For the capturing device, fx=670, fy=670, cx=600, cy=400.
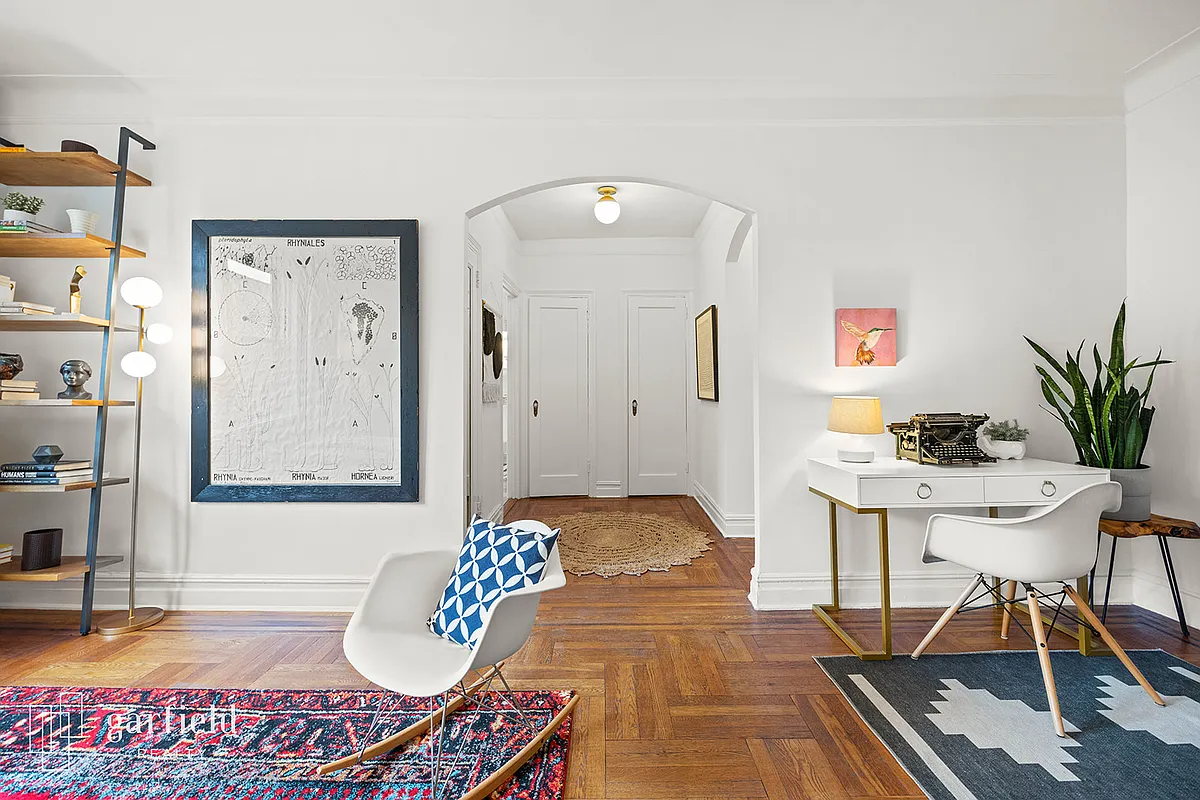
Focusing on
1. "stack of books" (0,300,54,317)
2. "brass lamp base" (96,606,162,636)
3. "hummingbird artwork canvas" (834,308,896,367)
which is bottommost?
"brass lamp base" (96,606,162,636)

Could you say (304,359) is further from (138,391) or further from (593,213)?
(593,213)

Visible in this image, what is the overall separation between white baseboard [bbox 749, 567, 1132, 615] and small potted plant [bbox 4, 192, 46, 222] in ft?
13.0

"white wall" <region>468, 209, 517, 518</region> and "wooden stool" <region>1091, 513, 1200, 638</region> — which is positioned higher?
"white wall" <region>468, 209, 517, 518</region>

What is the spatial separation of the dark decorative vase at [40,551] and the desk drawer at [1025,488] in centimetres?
434

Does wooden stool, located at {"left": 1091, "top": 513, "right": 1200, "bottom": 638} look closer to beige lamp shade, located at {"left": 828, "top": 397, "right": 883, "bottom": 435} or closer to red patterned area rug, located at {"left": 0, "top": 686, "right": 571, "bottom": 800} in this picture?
beige lamp shade, located at {"left": 828, "top": 397, "right": 883, "bottom": 435}

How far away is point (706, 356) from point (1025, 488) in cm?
329

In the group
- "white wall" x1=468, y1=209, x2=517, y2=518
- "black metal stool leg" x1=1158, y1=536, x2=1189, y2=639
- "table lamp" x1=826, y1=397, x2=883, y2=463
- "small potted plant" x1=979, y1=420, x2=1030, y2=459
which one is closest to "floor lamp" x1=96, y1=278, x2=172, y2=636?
"white wall" x1=468, y1=209, x2=517, y2=518

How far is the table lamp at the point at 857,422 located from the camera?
313cm

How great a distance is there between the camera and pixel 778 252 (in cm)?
→ 353

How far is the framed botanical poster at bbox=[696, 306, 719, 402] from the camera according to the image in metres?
5.65

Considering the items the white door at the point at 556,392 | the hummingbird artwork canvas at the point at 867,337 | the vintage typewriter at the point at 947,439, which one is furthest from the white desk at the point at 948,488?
the white door at the point at 556,392

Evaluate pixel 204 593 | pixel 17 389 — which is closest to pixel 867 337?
pixel 204 593

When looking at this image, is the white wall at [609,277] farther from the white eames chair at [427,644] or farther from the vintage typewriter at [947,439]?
the white eames chair at [427,644]

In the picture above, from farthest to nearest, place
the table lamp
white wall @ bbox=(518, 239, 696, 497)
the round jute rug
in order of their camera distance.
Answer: white wall @ bbox=(518, 239, 696, 497) < the round jute rug < the table lamp
